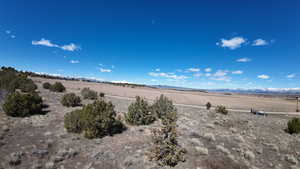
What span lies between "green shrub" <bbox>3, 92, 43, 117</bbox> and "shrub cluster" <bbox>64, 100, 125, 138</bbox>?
409cm

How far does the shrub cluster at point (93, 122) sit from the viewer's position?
23.9 ft

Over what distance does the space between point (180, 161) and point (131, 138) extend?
10.1 ft

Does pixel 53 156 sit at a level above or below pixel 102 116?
below

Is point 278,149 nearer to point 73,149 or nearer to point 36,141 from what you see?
point 73,149

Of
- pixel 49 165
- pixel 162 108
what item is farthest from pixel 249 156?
pixel 49 165

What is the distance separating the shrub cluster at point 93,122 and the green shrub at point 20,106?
4.09 metres

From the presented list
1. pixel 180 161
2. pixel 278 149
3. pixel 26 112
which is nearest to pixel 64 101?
pixel 26 112

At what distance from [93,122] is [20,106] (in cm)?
602

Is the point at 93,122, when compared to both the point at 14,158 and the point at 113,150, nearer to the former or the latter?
the point at 113,150

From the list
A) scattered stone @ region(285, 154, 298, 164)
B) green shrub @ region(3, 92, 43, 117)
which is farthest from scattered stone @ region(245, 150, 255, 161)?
green shrub @ region(3, 92, 43, 117)

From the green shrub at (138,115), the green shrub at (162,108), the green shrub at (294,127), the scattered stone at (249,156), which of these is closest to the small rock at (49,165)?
the green shrub at (138,115)

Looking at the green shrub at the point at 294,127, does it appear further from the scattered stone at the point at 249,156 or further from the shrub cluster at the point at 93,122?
the shrub cluster at the point at 93,122

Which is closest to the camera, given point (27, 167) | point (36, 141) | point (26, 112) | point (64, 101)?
point (27, 167)

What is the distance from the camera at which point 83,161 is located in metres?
5.33
